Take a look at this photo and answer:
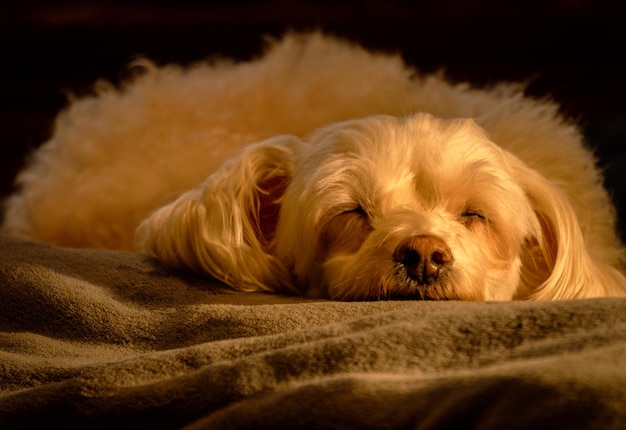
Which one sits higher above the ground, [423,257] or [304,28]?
[304,28]

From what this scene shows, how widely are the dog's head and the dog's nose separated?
3cm

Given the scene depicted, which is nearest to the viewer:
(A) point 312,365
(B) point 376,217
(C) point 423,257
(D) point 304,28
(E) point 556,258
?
(A) point 312,365

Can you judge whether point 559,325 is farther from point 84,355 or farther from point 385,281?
point 84,355

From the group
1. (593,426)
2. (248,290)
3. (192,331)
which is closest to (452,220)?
(248,290)

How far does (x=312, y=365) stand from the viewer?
0.91m

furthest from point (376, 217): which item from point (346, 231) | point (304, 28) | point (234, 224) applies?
point (304, 28)

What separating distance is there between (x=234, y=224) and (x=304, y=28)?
2040mm

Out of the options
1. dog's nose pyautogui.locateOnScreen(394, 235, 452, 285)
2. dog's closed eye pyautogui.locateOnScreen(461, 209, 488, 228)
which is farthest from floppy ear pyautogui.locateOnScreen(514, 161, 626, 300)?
dog's nose pyautogui.locateOnScreen(394, 235, 452, 285)

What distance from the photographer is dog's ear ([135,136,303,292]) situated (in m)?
1.60

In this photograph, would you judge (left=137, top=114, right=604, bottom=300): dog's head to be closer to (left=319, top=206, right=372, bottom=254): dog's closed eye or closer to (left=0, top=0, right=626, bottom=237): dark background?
(left=319, top=206, right=372, bottom=254): dog's closed eye

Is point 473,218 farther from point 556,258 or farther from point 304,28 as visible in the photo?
point 304,28

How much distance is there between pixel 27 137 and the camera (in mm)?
3611

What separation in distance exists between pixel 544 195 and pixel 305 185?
45 centimetres

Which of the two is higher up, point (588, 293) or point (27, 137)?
point (27, 137)
